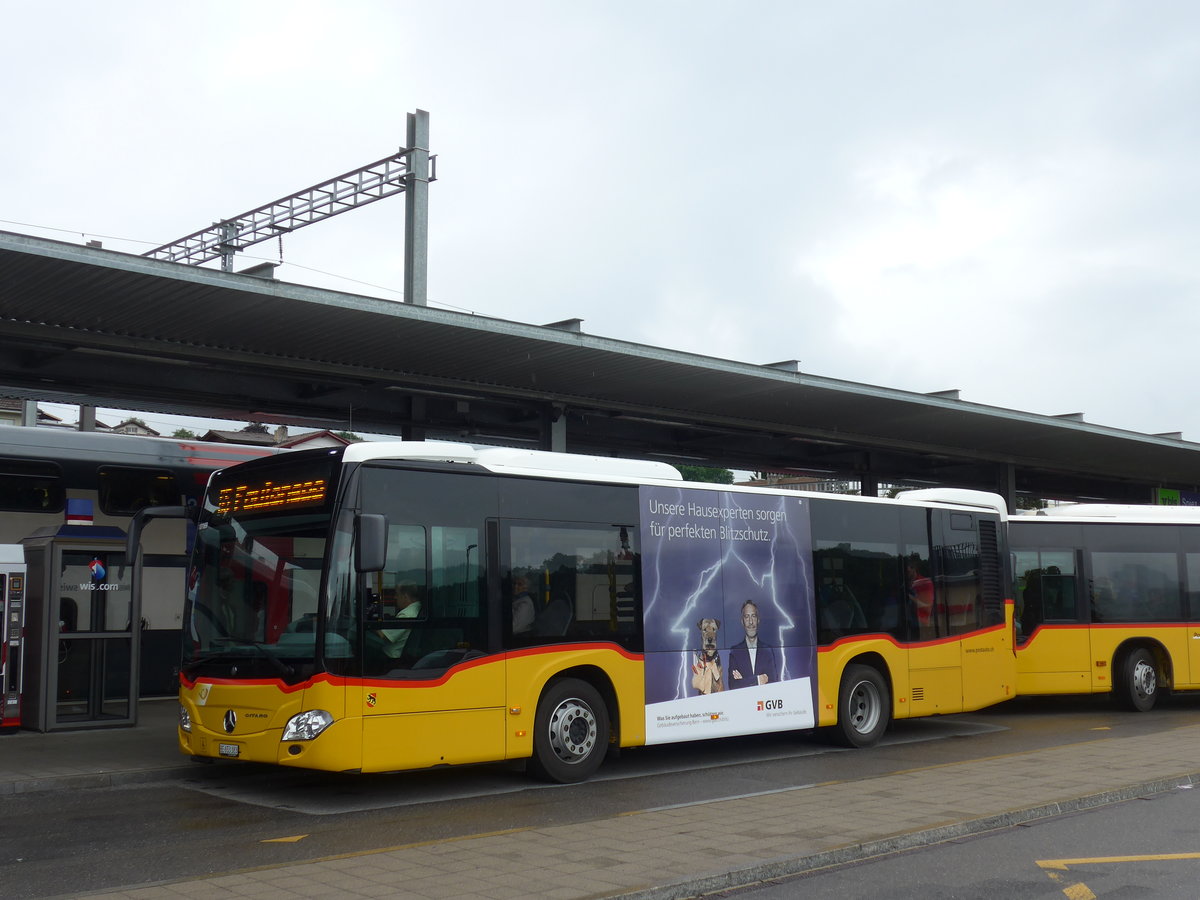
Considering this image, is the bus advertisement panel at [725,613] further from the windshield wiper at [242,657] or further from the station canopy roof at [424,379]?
the station canopy roof at [424,379]

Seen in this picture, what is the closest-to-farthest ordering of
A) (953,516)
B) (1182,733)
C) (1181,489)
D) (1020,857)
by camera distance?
(1020,857), (1182,733), (953,516), (1181,489)

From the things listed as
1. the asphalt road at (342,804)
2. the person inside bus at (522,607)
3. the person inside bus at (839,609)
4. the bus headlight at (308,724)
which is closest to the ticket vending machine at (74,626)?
the asphalt road at (342,804)

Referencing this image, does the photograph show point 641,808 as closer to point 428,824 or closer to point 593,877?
point 428,824

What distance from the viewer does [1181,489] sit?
38.5 m

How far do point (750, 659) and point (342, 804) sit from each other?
458 centimetres

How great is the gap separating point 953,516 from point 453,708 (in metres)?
7.88

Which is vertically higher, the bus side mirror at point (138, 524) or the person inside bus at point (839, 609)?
the bus side mirror at point (138, 524)

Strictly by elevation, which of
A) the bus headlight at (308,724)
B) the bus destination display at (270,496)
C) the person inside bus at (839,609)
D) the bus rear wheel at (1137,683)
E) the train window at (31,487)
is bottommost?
the bus rear wheel at (1137,683)

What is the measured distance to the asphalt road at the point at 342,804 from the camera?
7.66 m

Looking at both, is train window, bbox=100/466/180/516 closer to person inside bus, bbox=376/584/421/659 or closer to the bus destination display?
the bus destination display

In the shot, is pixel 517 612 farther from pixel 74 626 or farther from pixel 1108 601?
pixel 1108 601

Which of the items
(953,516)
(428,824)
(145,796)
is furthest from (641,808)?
(953,516)

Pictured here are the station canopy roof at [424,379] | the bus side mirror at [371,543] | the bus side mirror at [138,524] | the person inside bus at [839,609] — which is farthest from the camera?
the station canopy roof at [424,379]

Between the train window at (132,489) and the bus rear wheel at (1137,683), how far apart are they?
13.6m
